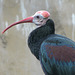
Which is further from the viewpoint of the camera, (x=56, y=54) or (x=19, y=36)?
(x=19, y=36)

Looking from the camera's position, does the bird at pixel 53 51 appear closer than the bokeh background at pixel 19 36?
Yes

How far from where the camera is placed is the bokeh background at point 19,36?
296cm

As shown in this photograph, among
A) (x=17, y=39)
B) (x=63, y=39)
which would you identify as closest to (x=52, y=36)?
A: (x=63, y=39)

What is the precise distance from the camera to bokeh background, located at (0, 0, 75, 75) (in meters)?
2.96

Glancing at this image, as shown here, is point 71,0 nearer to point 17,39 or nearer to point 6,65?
point 17,39

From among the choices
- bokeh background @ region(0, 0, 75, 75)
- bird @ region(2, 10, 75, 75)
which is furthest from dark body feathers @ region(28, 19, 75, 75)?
bokeh background @ region(0, 0, 75, 75)

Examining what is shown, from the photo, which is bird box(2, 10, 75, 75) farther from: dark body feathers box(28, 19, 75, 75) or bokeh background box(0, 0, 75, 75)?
bokeh background box(0, 0, 75, 75)

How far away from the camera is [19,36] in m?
2.98

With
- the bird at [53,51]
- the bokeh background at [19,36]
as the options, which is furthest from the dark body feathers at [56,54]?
the bokeh background at [19,36]

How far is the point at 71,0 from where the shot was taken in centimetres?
319

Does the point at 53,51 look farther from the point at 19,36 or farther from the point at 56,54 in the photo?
the point at 19,36

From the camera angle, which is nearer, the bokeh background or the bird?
the bird

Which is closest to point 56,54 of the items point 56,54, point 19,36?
point 56,54

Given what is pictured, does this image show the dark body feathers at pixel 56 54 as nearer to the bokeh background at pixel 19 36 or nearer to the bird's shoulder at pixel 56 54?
the bird's shoulder at pixel 56 54
